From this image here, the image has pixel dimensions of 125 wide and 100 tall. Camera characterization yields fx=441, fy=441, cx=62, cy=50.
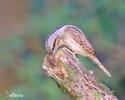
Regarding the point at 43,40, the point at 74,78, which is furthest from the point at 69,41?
the point at 43,40

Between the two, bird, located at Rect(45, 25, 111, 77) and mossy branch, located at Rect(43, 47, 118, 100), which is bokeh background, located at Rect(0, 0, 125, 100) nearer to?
bird, located at Rect(45, 25, 111, 77)

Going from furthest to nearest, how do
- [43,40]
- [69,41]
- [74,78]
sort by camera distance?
[43,40]
[69,41]
[74,78]

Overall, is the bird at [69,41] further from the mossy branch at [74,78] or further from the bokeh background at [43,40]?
the bokeh background at [43,40]

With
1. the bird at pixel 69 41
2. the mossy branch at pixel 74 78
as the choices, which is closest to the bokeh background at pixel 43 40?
the bird at pixel 69 41

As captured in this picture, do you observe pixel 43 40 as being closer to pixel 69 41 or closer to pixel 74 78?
pixel 69 41

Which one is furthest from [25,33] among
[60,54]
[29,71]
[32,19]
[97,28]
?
[60,54]

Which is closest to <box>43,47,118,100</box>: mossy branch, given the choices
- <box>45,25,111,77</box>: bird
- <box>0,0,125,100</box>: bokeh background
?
<box>45,25,111,77</box>: bird
